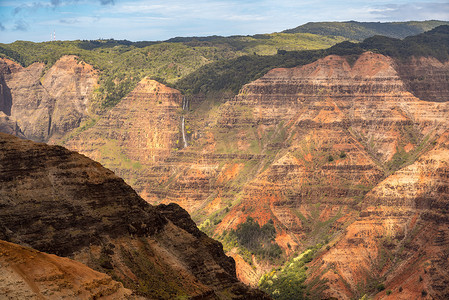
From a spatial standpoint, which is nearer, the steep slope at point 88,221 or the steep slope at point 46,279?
the steep slope at point 46,279

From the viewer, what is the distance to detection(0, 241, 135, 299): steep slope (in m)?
90.1

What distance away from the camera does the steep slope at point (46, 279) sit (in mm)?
90088

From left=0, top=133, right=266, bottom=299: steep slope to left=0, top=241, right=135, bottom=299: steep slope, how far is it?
1266cm

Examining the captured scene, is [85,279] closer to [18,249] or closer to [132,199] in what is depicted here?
[18,249]

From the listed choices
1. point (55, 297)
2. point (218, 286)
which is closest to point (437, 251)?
point (218, 286)

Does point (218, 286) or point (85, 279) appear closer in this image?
point (85, 279)

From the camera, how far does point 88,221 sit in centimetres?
12075

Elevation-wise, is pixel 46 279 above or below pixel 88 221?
above

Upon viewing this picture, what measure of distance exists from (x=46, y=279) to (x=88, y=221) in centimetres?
2680

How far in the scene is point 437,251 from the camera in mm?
199750

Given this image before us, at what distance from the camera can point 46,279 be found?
309ft

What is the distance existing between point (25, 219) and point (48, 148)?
1125 cm

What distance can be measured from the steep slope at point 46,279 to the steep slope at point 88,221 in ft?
41.5

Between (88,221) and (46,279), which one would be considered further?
(88,221)
